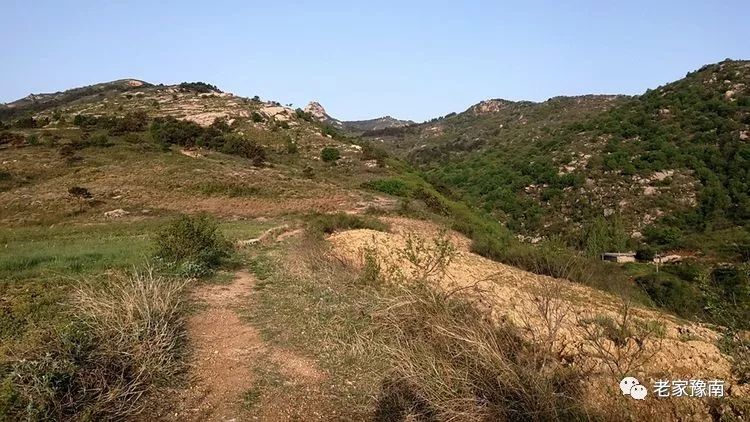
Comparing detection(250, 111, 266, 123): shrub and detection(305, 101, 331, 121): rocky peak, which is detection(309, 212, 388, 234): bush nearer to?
detection(250, 111, 266, 123): shrub

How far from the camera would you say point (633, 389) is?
426 cm

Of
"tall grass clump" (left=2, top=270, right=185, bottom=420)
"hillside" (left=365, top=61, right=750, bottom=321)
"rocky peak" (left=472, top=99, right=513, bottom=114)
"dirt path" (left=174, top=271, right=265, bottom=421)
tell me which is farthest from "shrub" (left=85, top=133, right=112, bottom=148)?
"rocky peak" (left=472, top=99, right=513, bottom=114)

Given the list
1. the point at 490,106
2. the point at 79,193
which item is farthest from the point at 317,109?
the point at 79,193

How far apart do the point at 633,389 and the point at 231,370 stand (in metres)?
4.53

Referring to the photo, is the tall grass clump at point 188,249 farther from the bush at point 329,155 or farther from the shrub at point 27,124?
the shrub at point 27,124

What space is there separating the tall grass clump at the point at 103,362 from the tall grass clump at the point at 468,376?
2609 mm

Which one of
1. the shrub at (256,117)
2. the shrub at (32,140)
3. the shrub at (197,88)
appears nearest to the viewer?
Answer: the shrub at (32,140)

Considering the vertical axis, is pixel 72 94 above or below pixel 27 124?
above

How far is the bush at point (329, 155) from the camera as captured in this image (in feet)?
125

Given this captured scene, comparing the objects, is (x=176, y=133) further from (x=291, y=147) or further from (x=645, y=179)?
(x=645, y=179)

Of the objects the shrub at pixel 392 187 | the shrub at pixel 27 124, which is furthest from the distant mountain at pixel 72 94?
the shrub at pixel 392 187

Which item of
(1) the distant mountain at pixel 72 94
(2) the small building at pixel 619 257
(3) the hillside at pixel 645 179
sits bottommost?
(2) the small building at pixel 619 257

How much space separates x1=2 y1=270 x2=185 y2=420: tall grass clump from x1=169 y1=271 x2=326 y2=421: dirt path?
13.2 inches

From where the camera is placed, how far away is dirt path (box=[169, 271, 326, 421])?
5051 mm
